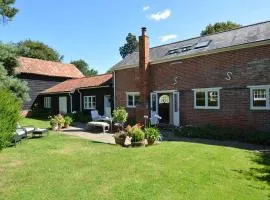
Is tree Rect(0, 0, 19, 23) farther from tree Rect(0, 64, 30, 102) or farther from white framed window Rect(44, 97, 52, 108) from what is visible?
white framed window Rect(44, 97, 52, 108)

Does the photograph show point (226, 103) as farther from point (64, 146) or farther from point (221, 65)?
point (64, 146)

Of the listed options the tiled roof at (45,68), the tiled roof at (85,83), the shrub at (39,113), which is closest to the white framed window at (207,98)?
the tiled roof at (85,83)

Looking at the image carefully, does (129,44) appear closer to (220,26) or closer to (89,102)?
(220,26)

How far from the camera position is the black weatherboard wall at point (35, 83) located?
32.2 meters

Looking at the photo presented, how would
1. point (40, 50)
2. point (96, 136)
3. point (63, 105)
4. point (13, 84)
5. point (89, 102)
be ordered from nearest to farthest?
point (96, 136), point (13, 84), point (89, 102), point (63, 105), point (40, 50)

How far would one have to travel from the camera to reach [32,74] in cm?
3256

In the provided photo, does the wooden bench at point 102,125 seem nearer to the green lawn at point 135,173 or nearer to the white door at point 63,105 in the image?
the green lawn at point 135,173

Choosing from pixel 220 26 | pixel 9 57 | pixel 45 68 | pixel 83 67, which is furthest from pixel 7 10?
pixel 83 67

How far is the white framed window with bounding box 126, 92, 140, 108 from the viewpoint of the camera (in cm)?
2320

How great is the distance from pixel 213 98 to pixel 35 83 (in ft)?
73.5

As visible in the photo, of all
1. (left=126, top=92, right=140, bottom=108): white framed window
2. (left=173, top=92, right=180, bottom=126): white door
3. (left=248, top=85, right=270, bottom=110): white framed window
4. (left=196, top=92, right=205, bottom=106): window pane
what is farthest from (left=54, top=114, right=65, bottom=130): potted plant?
(left=248, top=85, right=270, bottom=110): white framed window

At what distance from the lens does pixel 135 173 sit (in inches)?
333

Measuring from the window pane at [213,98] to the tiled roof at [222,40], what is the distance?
8.85 feet

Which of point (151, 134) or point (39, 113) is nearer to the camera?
point (151, 134)
